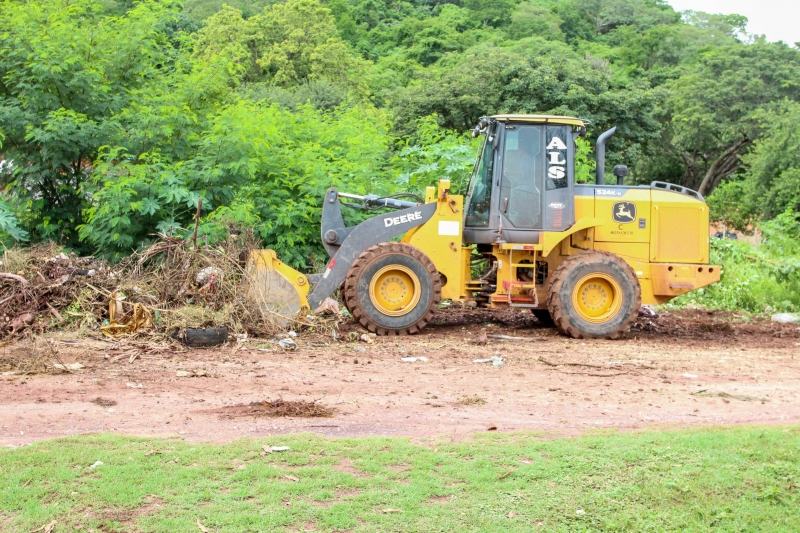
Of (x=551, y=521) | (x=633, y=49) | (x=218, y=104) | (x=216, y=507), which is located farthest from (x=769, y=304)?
(x=633, y=49)

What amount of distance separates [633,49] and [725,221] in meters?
29.1

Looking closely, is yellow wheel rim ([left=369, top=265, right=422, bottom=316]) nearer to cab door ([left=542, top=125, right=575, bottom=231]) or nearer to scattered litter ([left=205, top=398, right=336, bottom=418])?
cab door ([left=542, top=125, right=575, bottom=231])

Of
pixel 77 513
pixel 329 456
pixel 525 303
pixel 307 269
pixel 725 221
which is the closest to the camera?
pixel 77 513

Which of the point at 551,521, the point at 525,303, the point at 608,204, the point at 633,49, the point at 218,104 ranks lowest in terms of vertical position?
the point at 551,521

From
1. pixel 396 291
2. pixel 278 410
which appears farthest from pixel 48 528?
pixel 396 291

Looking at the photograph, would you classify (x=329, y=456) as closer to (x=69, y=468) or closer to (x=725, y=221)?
(x=69, y=468)

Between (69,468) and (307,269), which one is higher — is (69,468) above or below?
below

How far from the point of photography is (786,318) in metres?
14.2

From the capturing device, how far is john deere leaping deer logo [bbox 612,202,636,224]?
1241cm

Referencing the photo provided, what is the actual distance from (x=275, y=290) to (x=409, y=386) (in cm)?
350

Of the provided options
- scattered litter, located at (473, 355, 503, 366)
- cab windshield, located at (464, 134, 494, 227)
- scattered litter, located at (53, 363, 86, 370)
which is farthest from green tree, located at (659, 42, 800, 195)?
scattered litter, located at (53, 363, 86, 370)

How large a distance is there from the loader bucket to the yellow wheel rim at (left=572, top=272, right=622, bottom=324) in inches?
149

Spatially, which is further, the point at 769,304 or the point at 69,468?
the point at 769,304

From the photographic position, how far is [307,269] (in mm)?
14414
